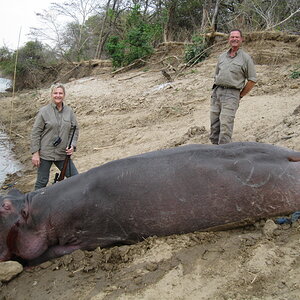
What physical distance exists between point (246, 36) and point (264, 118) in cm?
619

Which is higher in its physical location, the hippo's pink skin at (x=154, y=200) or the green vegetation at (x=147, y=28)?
the green vegetation at (x=147, y=28)

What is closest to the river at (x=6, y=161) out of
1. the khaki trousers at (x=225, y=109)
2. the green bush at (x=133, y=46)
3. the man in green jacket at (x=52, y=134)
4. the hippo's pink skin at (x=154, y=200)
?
the man in green jacket at (x=52, y=134)

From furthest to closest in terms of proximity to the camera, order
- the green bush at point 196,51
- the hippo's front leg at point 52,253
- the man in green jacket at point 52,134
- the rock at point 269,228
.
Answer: the green bush at point 196,51 < the man in green jacket at point 52,134 < the hippo's front leg at point 52,253 < the rock at point 269,228

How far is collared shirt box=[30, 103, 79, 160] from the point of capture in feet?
18.1

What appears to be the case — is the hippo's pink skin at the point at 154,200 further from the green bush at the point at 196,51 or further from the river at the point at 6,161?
the green bush at the point at 196,51

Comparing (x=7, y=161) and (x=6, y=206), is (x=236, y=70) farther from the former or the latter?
(x=7, y=161)

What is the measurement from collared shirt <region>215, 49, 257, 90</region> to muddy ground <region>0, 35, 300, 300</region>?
1064 mm

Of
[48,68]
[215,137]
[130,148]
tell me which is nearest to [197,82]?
[130,148]

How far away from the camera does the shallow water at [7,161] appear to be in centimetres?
947

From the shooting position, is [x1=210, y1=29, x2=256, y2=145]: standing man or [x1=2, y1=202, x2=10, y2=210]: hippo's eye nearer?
[x1=2, y1=202, x2=10, y2=210]: hippo's eye

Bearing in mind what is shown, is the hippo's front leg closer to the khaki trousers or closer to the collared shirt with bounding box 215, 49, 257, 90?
the khaki trousers

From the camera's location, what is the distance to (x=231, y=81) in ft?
19.0

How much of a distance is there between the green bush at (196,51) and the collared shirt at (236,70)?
8.55 m

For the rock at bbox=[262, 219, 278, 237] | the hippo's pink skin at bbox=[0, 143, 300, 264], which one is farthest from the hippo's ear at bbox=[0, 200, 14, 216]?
the rock at bbox=[262, 219, 278, 237]
